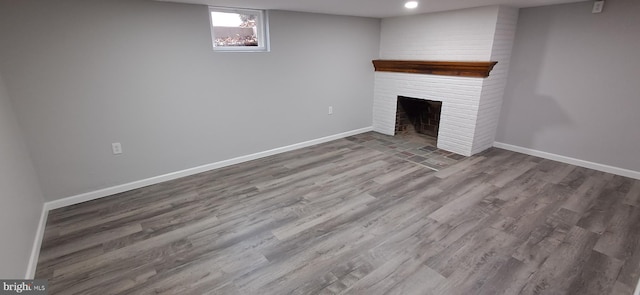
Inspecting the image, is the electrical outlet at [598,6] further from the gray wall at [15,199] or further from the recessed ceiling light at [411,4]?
the gray wall at [15,199]

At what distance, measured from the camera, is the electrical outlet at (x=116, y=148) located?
9.24 feet

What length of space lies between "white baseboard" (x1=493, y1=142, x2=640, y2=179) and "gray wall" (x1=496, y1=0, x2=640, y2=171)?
Result: 0.05 m

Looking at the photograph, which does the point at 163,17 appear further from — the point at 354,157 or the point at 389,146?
the point at 389,146

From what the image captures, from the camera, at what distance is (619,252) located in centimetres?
202

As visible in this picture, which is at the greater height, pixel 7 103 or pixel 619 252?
pixel 7 103

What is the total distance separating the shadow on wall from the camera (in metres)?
3.53

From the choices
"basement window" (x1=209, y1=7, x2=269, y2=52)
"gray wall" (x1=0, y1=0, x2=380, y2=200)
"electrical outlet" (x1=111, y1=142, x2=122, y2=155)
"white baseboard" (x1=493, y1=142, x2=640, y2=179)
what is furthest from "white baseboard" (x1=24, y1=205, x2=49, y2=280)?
"white baseboard" (x1=493, y1=142, x2=640, y2=179)

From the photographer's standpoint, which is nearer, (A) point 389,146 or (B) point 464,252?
(B) point 464,252

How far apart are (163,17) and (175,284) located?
2.40 m

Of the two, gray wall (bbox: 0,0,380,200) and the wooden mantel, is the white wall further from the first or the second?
gray wall (bbox: 0,0,380,200)

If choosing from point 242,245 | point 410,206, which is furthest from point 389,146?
point 242,245

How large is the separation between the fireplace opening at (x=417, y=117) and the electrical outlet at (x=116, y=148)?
372cm

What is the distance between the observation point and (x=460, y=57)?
3.69m

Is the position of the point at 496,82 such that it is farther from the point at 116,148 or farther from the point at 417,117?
the point at 116,148
